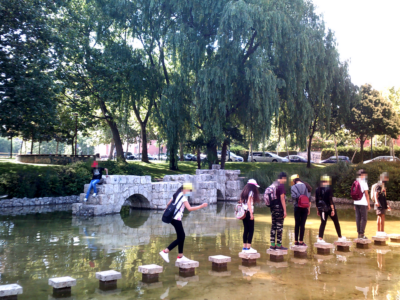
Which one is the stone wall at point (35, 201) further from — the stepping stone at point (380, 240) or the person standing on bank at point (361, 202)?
the stepping stone at point (380, 240)

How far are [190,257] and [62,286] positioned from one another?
114 inches

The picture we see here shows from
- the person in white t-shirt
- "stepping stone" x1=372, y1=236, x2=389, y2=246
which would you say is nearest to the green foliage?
"stepping stone" x1=372, y1=236, x2=389, y2=246

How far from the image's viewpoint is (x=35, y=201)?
17.2m

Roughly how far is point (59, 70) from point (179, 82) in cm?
714

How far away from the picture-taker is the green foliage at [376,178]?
16.2 metres

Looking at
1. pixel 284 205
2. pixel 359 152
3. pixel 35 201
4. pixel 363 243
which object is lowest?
pixel 35 201

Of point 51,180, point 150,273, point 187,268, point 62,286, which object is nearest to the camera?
point 62,286

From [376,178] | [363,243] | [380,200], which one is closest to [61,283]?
[363,243]

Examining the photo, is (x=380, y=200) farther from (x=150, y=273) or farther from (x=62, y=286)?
(x=62, y=286)

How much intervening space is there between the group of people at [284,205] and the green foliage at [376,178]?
847 centimetres

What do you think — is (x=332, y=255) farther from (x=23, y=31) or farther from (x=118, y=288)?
(x=23, y=31)

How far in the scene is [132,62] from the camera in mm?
23734

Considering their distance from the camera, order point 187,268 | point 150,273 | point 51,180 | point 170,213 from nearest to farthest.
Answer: point 150,273
point 187,268
point 170,213
point 51,180

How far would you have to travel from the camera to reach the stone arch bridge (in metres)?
13.9
